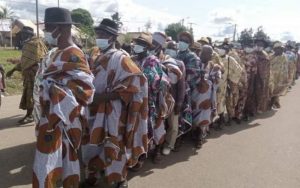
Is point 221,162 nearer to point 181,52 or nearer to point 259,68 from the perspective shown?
point 181,52

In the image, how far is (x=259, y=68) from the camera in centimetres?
1054

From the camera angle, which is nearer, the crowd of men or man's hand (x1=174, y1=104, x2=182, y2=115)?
the crowd of men

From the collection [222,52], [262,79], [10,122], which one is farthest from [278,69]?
[10,122]

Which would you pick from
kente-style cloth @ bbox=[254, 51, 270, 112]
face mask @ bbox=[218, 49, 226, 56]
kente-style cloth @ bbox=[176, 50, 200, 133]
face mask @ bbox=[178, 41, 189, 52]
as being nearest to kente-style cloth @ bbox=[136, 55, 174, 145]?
kente-style cloth @ bbox=[176, 50, 200, 133]

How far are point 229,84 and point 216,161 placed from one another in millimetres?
3149

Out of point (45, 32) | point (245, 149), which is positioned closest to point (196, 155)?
point (245, 149)

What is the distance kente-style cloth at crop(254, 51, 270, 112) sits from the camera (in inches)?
414

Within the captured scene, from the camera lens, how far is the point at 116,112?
4.80m

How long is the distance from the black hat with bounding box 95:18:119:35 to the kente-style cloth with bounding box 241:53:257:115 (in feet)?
20.0

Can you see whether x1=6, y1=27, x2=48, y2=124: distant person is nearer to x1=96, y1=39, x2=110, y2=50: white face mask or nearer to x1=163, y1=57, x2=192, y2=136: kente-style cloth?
x1=163, y1=57, x2=192, y2=136: kente-style cloth

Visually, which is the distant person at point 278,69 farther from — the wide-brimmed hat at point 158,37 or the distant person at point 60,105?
the distant person at point 60,105

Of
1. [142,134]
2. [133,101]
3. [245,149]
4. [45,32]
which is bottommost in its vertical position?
[245,149]

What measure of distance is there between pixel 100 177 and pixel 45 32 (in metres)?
2.04

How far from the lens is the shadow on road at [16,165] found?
5.35 meters
